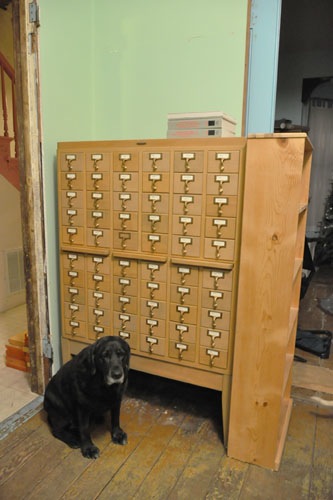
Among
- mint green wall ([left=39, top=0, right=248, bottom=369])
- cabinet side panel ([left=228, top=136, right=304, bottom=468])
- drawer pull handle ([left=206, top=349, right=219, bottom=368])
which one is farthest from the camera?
mint green wall ([left=39, top=0, right=248, bottom=369])

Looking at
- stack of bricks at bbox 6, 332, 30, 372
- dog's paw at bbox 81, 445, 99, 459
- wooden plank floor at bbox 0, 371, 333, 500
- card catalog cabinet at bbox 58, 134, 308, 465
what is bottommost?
wooden plank floor at bbox 0, 371, 333, 500

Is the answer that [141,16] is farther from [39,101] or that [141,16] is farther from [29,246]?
[29,246]

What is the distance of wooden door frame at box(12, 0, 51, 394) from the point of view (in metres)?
1.93

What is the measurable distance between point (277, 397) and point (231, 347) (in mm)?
282

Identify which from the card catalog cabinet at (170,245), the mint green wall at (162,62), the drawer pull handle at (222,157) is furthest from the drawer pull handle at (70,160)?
the drawer pull handle at (222,157)

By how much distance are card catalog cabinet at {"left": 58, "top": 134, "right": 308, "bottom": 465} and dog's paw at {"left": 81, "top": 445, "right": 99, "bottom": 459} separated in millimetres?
450

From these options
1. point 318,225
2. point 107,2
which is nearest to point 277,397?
point 107,2

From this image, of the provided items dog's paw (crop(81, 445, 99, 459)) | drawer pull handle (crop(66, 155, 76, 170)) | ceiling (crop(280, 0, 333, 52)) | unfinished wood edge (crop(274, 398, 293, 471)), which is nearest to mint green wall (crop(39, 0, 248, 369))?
drawer pull handle (crop(66, 155, 76, 170))

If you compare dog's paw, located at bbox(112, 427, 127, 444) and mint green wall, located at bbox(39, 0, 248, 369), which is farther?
mint green wall, located at bbox(39, 0, 248, 369)

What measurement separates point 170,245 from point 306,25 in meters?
5.24

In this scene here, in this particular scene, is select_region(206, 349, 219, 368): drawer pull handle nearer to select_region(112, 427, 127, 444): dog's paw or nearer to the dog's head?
the dog's head

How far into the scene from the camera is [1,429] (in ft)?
6.29

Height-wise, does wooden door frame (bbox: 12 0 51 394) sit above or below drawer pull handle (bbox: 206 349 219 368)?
above

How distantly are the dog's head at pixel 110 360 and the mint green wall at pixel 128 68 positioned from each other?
65 cm
